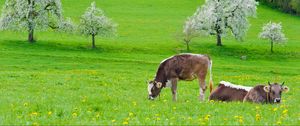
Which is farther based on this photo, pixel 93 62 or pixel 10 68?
pixel 93 62

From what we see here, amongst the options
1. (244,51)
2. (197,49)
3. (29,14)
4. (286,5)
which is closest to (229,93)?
(29,14)

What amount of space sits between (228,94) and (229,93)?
2.4 inches

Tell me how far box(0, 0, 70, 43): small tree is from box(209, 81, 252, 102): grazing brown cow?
55407 mm

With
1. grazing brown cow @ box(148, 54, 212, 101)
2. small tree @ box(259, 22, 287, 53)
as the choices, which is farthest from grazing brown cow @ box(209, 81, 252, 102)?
small tree @ box(259, 22, 287, 53)

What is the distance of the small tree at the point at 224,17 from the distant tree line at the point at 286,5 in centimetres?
4703

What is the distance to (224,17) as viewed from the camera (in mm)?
85125

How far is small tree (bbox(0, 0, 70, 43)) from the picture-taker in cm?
7138

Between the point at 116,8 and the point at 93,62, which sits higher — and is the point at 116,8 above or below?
above

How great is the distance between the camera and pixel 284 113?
14320 mm

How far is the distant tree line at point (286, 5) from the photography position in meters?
130

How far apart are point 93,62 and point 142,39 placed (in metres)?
32.2

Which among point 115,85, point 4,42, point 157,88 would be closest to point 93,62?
point 4,42

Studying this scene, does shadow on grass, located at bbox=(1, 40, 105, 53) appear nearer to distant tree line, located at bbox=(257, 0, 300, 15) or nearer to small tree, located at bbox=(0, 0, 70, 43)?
small tree, located at bbox=(0, 0, 70, 43)

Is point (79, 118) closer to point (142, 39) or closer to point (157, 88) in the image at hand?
point (157, 88)
